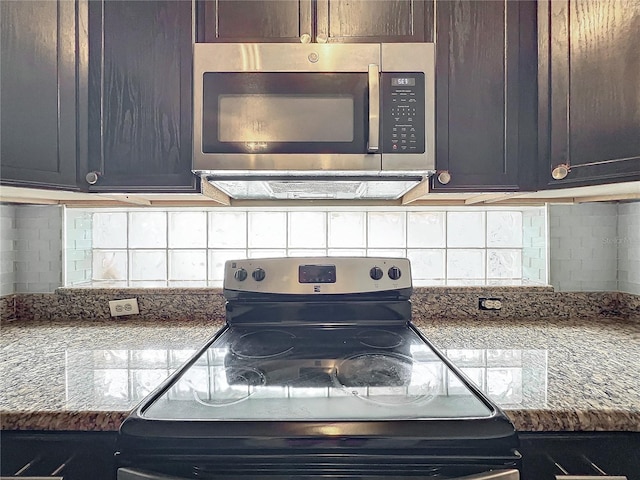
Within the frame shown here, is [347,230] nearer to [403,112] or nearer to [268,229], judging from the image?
[268,229]

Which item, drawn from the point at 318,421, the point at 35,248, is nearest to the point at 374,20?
the point at 318,421

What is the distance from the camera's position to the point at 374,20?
116 centimetres

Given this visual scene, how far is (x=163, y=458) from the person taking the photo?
72cm

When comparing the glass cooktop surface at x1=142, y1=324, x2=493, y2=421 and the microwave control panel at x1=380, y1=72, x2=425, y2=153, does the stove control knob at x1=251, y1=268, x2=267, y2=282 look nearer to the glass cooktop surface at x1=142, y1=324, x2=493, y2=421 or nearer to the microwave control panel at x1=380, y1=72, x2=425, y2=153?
the glass cooktop surface at x1=142, y1=324, x2=493, y2=421

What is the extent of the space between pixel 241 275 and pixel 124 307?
1.68 ft

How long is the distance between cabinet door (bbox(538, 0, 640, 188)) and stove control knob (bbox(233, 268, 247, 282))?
0.99 meters

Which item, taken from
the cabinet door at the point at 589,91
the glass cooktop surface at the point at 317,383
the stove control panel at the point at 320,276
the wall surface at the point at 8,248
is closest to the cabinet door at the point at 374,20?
the cabinet door at the point at 589,91

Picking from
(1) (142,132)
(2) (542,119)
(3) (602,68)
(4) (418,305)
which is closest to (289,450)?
(4) (418,305)

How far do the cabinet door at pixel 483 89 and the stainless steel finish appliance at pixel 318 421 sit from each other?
59 cm

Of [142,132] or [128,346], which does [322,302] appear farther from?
[142,132]

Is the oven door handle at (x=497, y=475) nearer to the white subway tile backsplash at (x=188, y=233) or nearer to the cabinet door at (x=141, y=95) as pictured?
the cabinet door at (x=141, y=95)

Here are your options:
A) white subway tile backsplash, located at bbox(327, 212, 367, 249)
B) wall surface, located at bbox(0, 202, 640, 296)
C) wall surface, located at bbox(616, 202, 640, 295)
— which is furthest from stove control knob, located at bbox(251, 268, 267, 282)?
wall surface, located at bbox(616, 202, 640, 295)

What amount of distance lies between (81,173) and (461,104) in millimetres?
1173

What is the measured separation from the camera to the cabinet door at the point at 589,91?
3.36 feet
